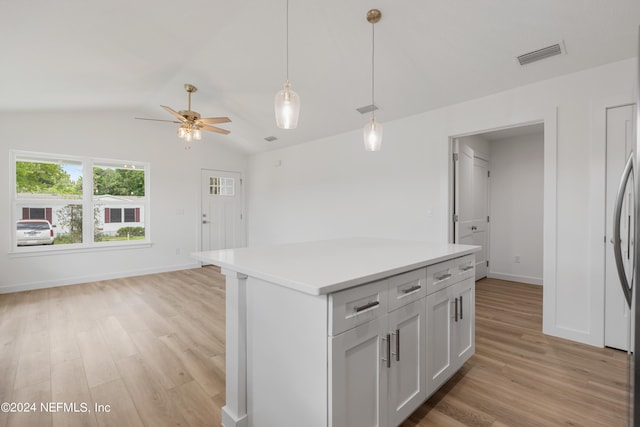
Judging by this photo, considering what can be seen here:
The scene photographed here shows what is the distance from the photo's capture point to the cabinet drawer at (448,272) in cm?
173

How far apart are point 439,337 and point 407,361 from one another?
37 cm

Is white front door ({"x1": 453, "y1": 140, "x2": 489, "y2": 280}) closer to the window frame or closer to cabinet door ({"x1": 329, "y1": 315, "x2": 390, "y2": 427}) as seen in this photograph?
cabinet door ({"x1": 329, "y1": 315, "x2": 390, "y2": 427})

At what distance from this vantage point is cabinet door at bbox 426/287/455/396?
1700 mm

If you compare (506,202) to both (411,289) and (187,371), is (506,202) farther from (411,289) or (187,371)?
(187,371)

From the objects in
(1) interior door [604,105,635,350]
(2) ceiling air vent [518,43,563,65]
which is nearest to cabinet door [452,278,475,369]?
(1) interior door [604,105,635,350]

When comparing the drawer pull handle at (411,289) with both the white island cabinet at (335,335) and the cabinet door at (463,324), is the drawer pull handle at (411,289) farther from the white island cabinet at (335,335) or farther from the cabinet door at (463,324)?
the cabinet door at (463,324)

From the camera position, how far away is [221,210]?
6.46 meters

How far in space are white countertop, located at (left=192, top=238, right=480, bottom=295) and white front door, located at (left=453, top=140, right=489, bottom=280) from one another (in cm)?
179

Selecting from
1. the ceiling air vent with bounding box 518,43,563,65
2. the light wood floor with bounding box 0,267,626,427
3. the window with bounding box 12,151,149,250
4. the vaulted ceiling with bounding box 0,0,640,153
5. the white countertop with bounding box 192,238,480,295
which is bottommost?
the light wood floor with bounding box 0,267,626,427

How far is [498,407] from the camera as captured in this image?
1779 millimetres

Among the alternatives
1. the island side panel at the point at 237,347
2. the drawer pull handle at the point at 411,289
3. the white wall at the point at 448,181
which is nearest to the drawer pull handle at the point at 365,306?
the drawer pull handle at the point at 411,289

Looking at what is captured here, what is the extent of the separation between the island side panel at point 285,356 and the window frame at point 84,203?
4774mm

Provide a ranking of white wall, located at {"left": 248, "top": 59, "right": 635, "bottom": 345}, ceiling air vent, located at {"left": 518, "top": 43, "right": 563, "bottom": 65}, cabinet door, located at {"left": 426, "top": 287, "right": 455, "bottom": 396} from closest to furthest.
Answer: cabinet door, located at {"left": 426, "top": 287, "right": 455, "bottom": 396} < ceiling air vent, located at {"left": 518, "top": 43, "right": 563, "bottom": 65} < white wall, located at {"left": 248, "top": 59, "right": 635, "bottom": 345}

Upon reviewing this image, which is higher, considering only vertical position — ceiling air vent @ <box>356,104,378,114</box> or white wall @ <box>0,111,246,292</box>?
ceiling air vent @ <box>356,104,378,114</box>
